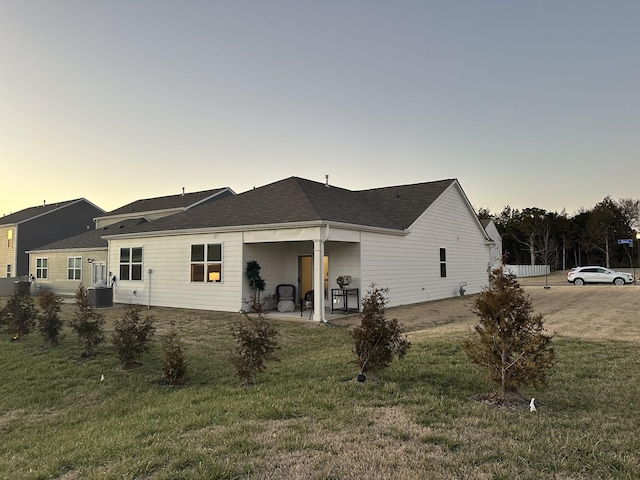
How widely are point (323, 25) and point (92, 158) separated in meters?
10.7

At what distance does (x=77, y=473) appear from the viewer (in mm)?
3320

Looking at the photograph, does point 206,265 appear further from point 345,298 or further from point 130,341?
point 130,341

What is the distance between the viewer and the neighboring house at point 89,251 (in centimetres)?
2219

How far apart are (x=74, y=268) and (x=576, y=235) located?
5356 cm

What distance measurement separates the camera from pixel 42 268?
25.8 m

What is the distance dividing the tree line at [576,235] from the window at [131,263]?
42.4 metres

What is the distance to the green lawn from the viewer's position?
3119mm

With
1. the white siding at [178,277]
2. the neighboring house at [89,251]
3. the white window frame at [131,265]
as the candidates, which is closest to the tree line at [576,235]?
the neighboring house at [89,251]

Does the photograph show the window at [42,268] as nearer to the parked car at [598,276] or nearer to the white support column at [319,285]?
the white support column at [319,285]

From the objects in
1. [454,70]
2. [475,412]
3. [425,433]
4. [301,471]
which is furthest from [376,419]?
[454,70]

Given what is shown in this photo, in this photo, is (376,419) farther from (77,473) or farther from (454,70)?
(454,70)

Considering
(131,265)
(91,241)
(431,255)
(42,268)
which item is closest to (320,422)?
(431,255)

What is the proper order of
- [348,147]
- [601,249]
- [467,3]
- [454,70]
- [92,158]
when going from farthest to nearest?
[601,249] < [348,147] < [92,158] < [454,70] < [467,3]

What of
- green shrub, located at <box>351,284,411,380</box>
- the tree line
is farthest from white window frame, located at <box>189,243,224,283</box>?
the tree line
